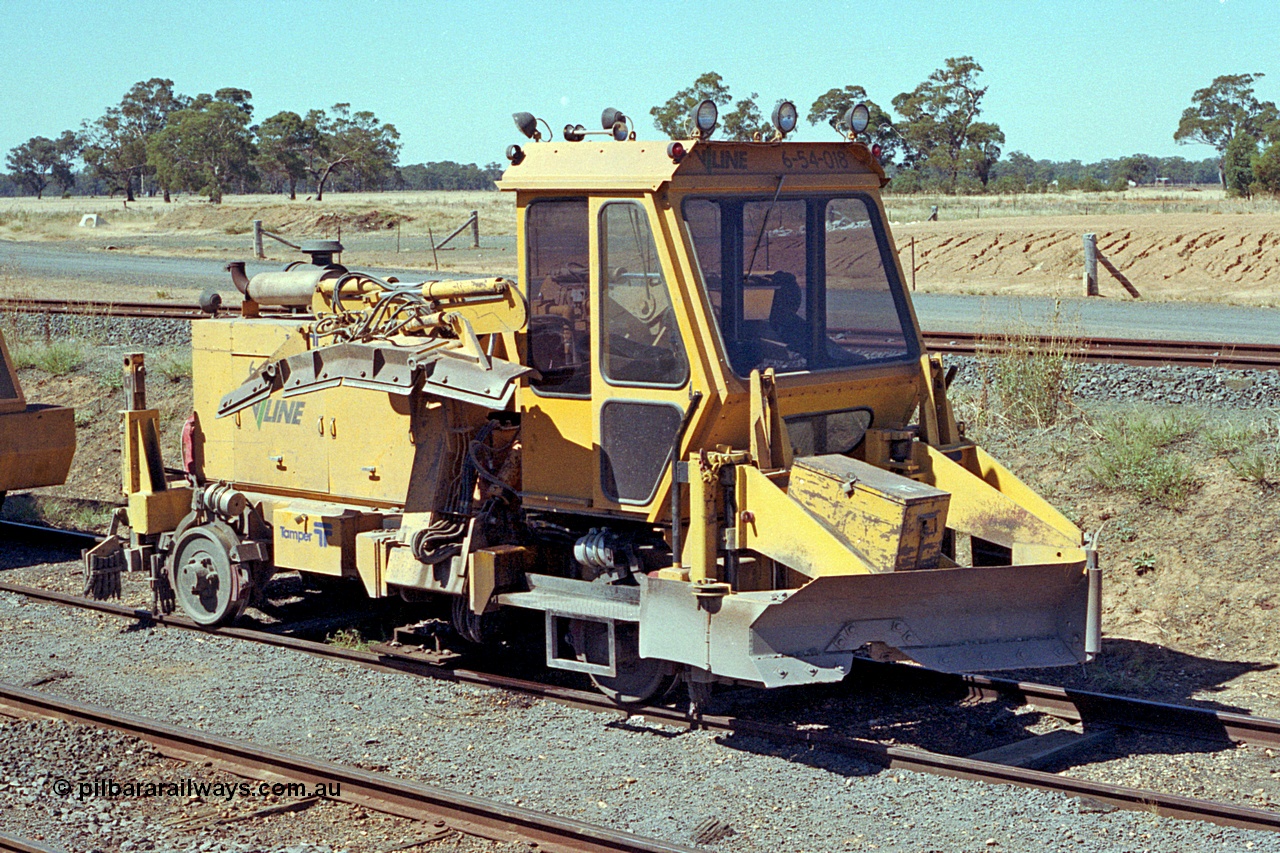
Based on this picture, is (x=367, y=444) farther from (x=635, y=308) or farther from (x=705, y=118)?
(x=705, y=118)

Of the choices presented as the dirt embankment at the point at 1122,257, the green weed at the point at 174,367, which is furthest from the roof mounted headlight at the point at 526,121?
the dirt embankment at the point at 1122,257

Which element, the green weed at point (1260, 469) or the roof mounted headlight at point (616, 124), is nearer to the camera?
the roof mounted headlight at point (616, 124)

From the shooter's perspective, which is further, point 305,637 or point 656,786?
point 305,637

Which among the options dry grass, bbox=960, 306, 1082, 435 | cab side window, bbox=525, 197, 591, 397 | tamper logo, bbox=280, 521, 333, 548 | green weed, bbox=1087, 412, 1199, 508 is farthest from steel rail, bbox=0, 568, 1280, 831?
dry grass, bbox=960, 306, 1082, 435

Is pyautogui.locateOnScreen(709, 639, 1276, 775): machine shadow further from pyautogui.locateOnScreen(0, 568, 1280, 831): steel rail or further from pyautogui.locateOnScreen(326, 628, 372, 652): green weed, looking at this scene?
pyautogui.locateOnScreen(326, 628, 372, 652): green weed

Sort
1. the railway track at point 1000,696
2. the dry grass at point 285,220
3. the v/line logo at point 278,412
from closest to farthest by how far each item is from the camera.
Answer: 1. the railway track at point 1000,696
2. the v/line logo at point 278,412
3. the dry grass at point 285,220

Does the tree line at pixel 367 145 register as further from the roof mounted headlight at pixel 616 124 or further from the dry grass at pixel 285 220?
the roof mounted headlight at pixel 616 124

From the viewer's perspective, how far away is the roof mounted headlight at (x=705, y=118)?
6.93 m

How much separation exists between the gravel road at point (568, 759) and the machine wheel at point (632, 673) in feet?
0.69

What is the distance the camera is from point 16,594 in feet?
34.3

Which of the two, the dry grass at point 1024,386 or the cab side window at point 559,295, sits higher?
the cab side window at point 559,295

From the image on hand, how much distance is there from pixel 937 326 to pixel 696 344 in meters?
15.5

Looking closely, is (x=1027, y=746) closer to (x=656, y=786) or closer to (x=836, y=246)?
(x=656, y=786)

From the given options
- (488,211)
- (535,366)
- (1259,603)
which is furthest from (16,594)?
(488,211)
